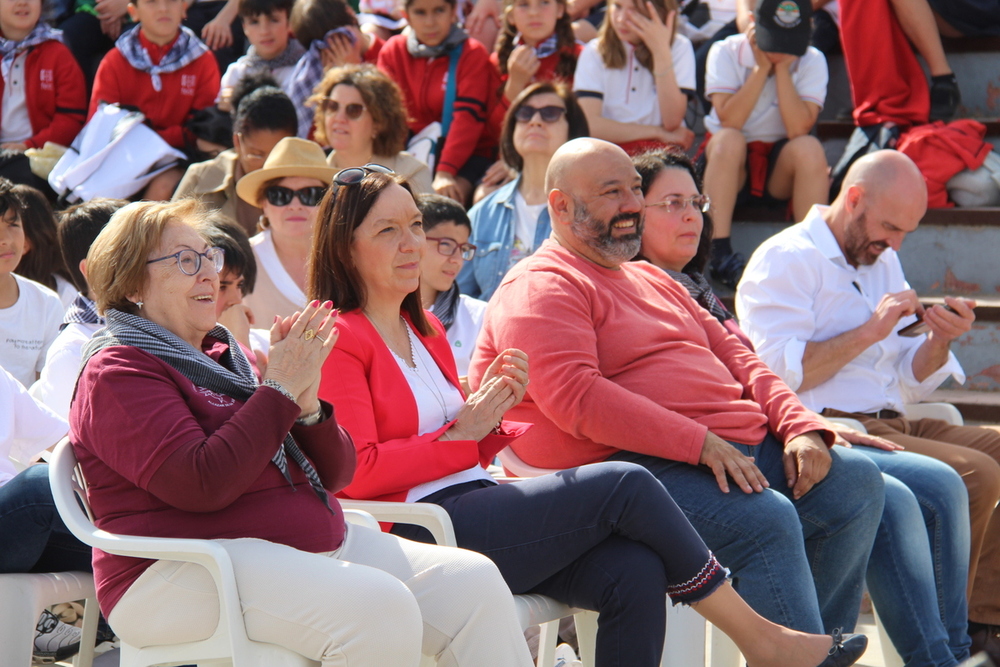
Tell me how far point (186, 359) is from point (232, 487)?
0.30 metres

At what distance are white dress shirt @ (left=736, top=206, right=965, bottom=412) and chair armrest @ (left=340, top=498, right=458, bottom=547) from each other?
5.34 ft

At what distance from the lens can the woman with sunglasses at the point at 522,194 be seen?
4.84 meters

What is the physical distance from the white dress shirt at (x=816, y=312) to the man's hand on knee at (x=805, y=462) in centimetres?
66

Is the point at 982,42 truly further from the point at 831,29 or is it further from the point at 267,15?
the point at 267,15

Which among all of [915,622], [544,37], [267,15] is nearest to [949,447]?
[915,622]

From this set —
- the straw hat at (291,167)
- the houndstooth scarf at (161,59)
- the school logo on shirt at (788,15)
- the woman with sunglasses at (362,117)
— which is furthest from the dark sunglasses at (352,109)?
the school logo on shirt at (788,15)

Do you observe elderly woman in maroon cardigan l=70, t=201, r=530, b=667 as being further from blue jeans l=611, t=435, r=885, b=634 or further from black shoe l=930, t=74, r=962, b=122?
black shoe l=930, t=74, r=962, b=122

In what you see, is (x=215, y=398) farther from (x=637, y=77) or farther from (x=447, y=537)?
(x=637, y=77)

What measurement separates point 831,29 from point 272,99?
3043 mm

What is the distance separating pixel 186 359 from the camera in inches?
86.0

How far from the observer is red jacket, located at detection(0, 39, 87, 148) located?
21.8 feet

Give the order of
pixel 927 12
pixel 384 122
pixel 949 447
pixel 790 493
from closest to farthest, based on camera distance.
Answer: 1. pixel 790 493
2. pixel 949 447
3. pixel 384 122
4. pixel 927 12

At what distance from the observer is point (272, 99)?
522cm

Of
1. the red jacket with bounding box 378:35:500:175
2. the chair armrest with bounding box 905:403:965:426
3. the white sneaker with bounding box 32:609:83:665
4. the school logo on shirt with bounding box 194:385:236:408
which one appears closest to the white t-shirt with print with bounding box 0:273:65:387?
the white sneaker with bounding box 32:609:83:665
